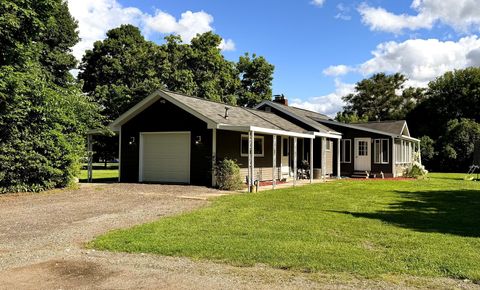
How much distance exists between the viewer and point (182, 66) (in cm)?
4003

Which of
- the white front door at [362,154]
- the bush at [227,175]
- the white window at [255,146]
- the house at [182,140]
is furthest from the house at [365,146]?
the bush at [227,175]

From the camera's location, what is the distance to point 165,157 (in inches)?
725

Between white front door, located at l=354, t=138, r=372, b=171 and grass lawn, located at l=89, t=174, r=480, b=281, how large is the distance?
1407 centimetres

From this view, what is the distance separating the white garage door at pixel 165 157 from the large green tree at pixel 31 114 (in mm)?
2997

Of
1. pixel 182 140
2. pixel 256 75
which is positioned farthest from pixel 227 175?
pixel 256 75

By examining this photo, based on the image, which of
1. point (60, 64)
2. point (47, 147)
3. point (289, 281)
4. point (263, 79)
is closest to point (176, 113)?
point (47, 147)

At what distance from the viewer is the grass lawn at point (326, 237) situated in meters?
5.72

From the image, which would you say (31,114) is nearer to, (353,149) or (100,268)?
(100,268)

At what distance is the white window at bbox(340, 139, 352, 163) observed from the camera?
2682 centimetres

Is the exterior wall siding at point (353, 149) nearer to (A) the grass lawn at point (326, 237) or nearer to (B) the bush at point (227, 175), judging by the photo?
(B) the bush at point (227, 175)

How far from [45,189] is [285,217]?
9.35 m

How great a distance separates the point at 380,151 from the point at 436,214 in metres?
16.2

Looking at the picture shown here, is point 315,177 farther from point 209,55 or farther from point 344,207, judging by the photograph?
point 209,55

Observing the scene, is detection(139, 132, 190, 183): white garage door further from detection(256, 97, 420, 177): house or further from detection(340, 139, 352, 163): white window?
detection(340, 139, 352, 163): white window
